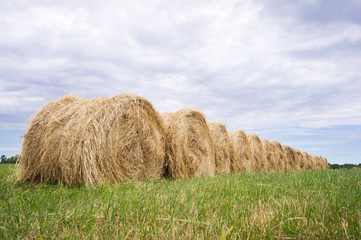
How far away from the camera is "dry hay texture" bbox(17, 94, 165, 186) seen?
475 cm

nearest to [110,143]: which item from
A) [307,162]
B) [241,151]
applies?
[241,151]

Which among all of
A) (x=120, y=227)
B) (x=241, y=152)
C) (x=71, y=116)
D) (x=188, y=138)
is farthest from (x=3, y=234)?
(x=241, y=152)

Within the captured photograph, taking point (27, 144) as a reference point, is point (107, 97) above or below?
above

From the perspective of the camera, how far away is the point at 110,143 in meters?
5.05

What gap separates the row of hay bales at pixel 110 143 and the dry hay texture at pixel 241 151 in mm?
3064

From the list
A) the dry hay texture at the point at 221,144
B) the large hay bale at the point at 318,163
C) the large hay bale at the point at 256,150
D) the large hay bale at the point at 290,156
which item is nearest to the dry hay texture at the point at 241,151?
the dry hay texture at the point at 221,144

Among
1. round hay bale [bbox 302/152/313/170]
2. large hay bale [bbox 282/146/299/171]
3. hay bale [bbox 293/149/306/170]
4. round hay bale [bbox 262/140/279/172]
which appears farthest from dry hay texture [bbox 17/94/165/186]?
round hay bale [bbox 302/152/313/170]

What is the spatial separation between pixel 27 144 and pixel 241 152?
7769 mm

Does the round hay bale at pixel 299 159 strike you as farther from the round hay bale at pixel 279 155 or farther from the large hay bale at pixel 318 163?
the large hay bale at pixel 318 163

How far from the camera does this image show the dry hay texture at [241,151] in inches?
415

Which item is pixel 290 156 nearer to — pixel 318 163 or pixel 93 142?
pixel 318 163

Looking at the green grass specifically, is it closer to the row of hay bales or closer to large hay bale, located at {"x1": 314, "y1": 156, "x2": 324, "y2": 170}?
the row of hay bales

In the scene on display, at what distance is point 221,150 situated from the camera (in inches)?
367

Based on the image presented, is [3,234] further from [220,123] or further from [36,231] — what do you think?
[220,123]
